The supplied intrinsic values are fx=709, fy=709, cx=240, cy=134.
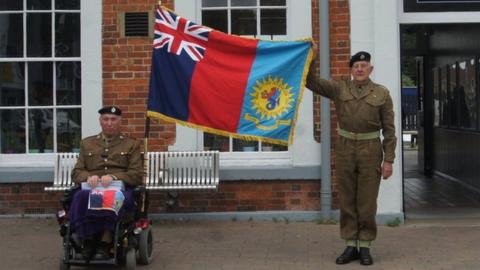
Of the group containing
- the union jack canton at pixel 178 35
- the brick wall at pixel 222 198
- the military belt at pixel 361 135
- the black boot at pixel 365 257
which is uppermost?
the union jack canton at pixel 178 35

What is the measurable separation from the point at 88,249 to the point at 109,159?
0.87 meters

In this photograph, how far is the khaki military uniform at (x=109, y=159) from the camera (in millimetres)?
6445

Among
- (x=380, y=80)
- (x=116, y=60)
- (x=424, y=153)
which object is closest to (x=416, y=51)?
(x=424, y=153)

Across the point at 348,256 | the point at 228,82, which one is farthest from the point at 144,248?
the point at 348,256

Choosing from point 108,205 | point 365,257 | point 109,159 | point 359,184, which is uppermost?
point 109,159

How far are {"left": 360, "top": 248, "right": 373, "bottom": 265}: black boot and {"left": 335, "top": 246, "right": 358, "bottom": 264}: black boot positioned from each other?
0.09 metres

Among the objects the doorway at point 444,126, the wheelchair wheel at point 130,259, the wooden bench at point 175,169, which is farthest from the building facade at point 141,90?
the wheelchair wheel at point 130,259

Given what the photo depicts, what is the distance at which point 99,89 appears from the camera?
8.78 m

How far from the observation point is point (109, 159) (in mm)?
6477

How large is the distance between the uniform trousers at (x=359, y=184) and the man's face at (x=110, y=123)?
2.11m

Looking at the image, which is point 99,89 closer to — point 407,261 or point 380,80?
point 380,80

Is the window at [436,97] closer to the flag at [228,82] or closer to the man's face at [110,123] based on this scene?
the flag at [228,82]

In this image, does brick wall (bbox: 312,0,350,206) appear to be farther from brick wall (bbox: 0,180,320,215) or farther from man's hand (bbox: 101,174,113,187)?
man's hand (bbox: 101,174,113,187)

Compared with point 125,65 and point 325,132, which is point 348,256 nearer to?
point 325,132
